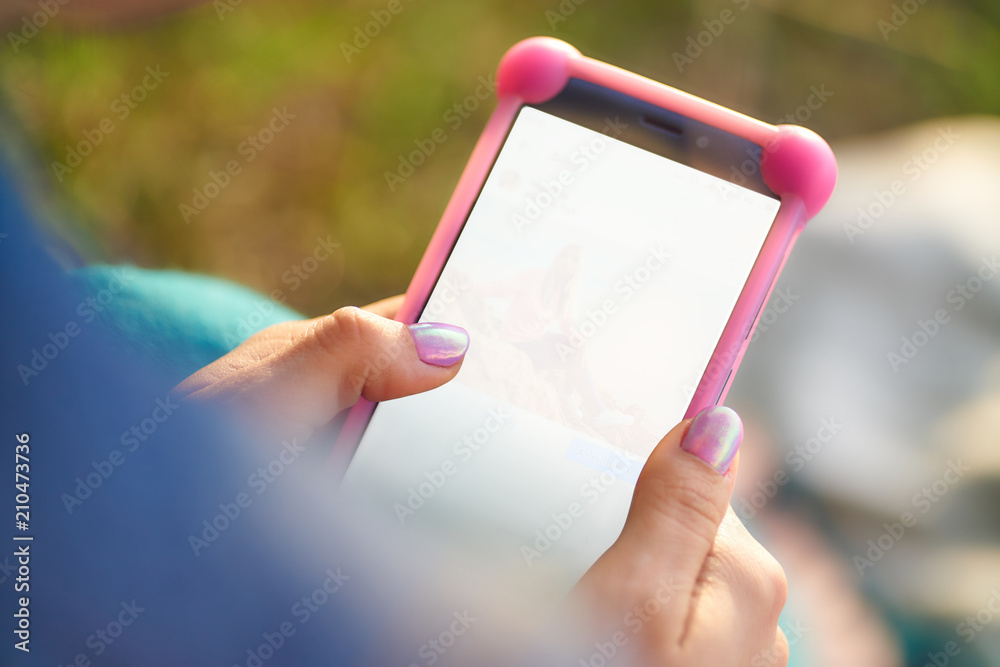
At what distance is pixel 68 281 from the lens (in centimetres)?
41

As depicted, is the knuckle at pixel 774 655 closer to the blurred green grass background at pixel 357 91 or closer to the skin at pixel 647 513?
the skin at pixel 647 513

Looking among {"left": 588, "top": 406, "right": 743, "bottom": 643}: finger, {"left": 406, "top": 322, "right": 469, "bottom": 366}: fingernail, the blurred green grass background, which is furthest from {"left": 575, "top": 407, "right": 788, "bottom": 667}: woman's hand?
the blurred green grass background

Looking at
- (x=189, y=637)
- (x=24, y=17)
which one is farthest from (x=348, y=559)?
(x=24, y=17)

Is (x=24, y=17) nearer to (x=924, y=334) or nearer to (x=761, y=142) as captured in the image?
(x=761, y=142)

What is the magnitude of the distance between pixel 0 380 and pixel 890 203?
103 cm

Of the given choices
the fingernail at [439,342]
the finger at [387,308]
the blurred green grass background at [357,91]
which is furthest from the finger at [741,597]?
the blurred green grass background at [357,91]

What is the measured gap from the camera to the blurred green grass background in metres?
1.17

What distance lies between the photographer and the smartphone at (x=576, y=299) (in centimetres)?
59

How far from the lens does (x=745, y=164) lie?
23.5 inches

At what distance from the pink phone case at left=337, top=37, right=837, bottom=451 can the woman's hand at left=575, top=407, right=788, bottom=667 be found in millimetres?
79

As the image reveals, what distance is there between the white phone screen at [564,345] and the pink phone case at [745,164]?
0.03ft

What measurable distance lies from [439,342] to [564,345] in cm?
11

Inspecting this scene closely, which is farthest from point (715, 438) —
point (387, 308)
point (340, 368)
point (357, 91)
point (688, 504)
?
point (357, 91)

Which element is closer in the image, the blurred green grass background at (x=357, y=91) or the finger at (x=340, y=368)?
the finger at (x=340, y=368)
